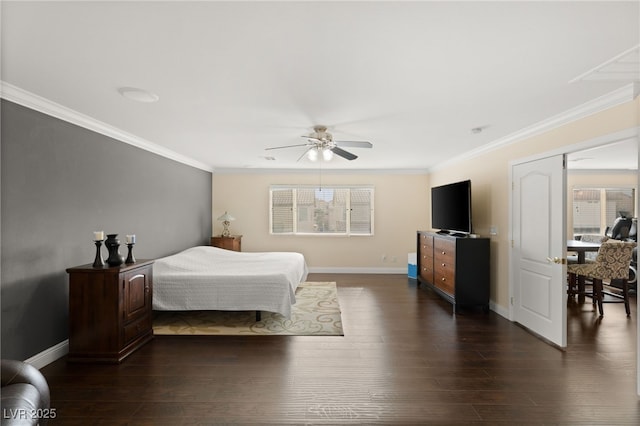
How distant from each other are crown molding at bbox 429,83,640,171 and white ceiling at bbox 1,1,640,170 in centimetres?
10

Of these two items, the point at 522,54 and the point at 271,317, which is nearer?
the point at 522,54

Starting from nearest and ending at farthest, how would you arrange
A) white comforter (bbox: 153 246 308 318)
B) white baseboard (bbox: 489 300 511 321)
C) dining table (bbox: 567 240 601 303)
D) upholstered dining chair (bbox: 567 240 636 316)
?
white comforter (bbox: 153 246 308 318)
white baseboard (bbox: 489 300 511 321)
upholstered dining chair (bbox: 567 240 636 316)
dining table (bbox: 567 240 601 303)

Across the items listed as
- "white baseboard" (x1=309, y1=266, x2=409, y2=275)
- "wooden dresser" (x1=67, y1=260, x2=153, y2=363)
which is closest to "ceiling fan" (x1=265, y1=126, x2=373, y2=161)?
"wooden dresser" (x1=67, y1=260, x2=153, y2=363)

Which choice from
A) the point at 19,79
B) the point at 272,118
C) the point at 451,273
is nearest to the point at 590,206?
the point at 451,273

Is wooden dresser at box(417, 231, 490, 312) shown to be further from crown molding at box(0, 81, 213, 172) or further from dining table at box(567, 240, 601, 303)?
crown molding at box(0, 81, 213, 172)

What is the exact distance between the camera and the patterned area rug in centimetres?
374

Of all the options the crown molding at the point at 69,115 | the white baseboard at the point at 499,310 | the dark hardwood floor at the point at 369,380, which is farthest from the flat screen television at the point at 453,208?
the crown molding at the point at 69,115

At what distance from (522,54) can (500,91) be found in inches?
25.0

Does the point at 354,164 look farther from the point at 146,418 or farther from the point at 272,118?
the point at 146,418

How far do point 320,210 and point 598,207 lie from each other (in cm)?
655

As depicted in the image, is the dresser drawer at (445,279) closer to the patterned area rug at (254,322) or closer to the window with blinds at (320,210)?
the patterned area rug at (254,322)

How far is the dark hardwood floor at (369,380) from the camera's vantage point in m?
2.20

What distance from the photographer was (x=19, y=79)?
7.84 ft

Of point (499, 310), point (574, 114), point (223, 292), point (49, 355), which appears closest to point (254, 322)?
point (223, 292)
